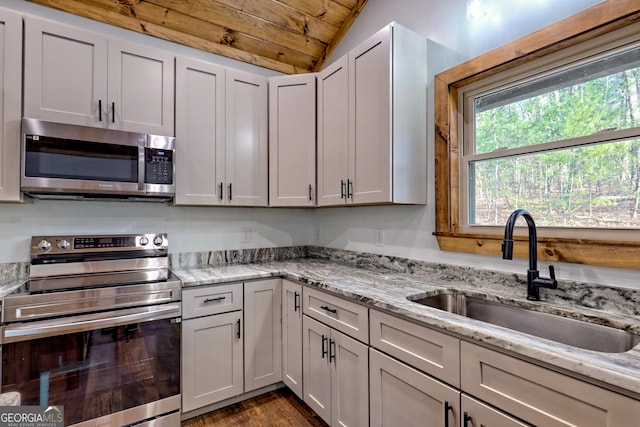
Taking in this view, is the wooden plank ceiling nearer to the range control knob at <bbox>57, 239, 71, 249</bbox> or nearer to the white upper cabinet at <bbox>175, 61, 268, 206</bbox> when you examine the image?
the white upper cabinet at <bbox>175, 61, 268, 206</bbox>

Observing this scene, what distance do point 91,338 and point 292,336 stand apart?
1099 mm

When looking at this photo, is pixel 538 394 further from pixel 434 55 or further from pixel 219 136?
pixel 219 136

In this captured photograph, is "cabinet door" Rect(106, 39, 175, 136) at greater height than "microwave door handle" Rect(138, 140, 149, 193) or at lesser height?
greater

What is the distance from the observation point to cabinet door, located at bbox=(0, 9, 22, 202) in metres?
1.66

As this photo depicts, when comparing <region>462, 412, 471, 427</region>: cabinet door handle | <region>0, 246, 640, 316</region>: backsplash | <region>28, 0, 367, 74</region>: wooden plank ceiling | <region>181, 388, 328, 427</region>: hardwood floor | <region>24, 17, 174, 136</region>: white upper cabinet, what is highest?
<region>28, 0, 367, 74</region>: wooden plank ceiling

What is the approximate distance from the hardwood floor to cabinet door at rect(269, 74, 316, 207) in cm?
136

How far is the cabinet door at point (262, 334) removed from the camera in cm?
209

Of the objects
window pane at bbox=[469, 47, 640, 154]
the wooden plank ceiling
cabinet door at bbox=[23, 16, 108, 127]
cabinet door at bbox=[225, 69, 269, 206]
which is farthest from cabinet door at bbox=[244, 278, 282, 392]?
the wooden plank ceiling

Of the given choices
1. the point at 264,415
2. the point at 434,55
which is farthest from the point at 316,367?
the point at 434,55

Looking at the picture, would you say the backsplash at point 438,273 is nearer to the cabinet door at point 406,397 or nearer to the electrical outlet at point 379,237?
the electrical outlet at point 379,237

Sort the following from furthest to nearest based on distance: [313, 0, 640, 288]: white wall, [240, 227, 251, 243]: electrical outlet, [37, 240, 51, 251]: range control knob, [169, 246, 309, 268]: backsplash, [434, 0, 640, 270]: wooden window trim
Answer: [240, 227, 251, 243]: electrical outlet
[169, 246, 309, 268]: backsplash
[37, 240, 51, 251]: range control knob
[313, 0, 640, 288]: white wall
[434, 0, 640, 270]: wooden window trim

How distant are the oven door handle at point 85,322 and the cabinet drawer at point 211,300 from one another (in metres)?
0.07

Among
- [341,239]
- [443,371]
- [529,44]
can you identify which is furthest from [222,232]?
[529,44]

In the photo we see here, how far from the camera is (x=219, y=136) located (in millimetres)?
2293
